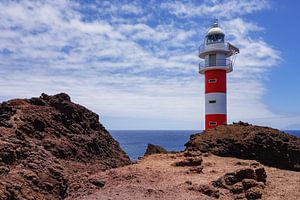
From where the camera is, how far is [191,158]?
1546cm

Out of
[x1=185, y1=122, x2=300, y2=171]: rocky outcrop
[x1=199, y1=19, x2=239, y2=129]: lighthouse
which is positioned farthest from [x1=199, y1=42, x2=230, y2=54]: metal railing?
[x1=185, y1=122, x2=300, y2=171]: rocky outcrop

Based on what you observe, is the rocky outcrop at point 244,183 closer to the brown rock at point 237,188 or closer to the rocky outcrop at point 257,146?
the brown rock at point 237,188

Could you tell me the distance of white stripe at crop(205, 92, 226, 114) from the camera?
2823cm

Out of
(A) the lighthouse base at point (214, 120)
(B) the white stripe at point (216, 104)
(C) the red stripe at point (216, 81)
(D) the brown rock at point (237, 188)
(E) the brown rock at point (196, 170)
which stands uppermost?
(C) the red stripe at point (216, 81)

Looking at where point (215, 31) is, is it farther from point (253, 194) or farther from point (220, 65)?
point (253, 194)

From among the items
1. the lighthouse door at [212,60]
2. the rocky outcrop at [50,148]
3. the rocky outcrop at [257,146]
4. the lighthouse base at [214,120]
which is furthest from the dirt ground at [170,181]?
the lighthouse door at [212,60]

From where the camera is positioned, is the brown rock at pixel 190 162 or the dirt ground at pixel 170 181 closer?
the dirt ground at pixel 170 181

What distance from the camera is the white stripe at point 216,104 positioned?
92.6ft

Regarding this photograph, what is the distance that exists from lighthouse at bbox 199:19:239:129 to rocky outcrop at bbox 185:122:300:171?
962cm

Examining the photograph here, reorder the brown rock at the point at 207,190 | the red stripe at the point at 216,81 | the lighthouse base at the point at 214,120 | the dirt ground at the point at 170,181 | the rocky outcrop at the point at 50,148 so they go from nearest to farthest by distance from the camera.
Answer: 1. the dirt ground at the point at 170,181
2. the brown rock at the point at 207,190
3. the rocky outcrop at the point at 50,148
4. the lighthouse base at the point at 214,120
5. the red stripe at the point at 216,81

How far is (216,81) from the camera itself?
29.0 meters

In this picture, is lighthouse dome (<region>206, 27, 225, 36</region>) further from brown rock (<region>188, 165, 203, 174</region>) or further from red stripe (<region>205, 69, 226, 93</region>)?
brown rock (<region>188, 165, 203, 174</region>)

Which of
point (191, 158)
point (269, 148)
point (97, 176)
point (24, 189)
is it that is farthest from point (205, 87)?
point (24, 189)

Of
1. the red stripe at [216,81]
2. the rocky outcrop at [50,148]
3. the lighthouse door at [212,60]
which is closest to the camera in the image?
the rocky outcrop at [50,148]
